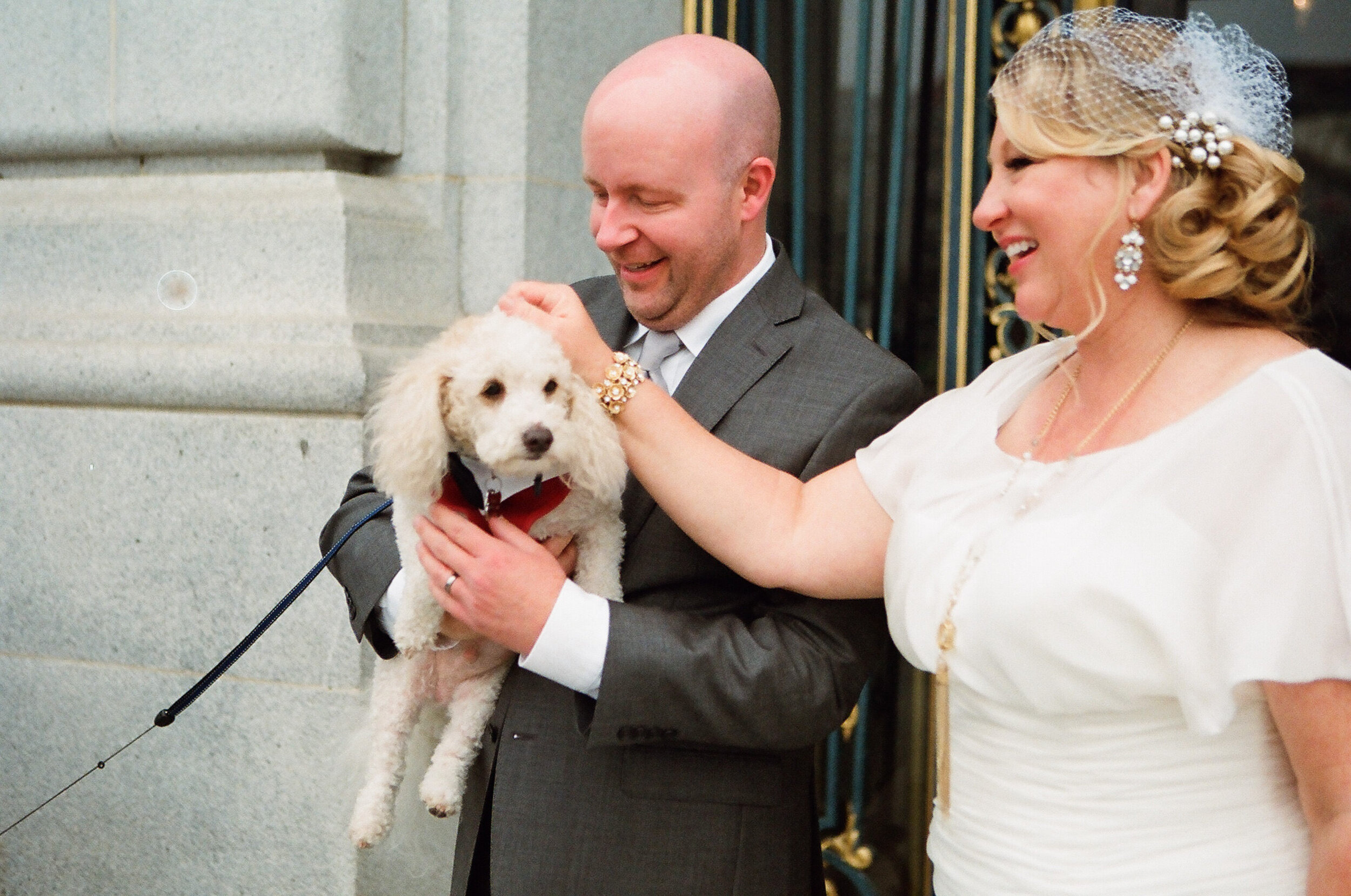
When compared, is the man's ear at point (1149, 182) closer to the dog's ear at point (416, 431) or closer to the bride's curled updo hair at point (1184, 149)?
the bride's curled updo hair at point (1184, 149)

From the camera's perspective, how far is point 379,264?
321 cm

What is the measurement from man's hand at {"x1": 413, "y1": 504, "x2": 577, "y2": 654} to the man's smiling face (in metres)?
0.55

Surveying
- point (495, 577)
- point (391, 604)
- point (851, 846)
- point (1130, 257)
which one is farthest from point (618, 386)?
point (851, 846)

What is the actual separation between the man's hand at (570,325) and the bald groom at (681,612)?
19cm

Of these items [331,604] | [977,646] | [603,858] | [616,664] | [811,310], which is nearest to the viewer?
[977,646]

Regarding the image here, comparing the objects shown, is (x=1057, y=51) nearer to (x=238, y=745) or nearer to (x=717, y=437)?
(x=717, y=437)

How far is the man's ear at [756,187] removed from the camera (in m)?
2.28

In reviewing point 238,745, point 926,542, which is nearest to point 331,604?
point 238,745

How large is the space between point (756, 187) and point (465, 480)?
83 centimetres

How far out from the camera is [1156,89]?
164cm

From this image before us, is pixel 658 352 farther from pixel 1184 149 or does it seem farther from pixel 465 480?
pixel 1184 149

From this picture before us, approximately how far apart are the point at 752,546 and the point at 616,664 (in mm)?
293

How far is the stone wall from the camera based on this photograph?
10.4 feet

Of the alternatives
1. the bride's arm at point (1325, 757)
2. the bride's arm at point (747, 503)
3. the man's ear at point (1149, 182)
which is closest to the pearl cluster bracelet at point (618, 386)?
the bride's arm at point (747, 503)
